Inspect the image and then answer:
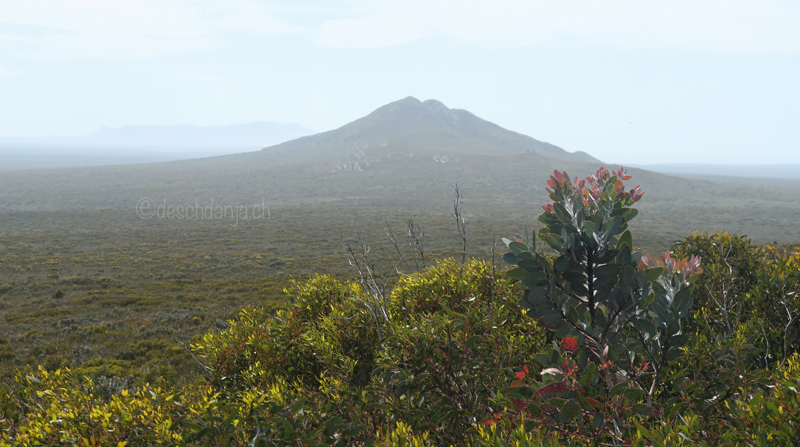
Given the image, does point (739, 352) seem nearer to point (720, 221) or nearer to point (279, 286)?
point (279, 286)

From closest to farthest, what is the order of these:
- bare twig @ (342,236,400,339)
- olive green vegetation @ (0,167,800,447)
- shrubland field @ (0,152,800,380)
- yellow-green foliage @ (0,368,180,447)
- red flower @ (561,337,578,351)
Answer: olive green vegetation @ (0,167,800,447) → red flower @ (561,337,578,351) → yellow-green foliage @ (0,368,180,447) → bare twig @ (342,236,400,339) → shrubland field @ (0,152,800,380)

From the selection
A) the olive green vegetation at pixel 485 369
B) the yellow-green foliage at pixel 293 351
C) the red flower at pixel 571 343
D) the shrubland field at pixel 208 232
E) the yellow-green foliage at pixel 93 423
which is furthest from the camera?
the shrubland field at pixel 208 232

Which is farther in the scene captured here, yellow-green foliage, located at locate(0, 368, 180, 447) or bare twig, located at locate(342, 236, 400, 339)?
bare twig, located at locate(342, 236, 400, 339)

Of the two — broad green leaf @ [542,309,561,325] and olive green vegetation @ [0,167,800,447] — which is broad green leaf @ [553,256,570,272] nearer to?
olive green vegetation @ [0,167,800,447]

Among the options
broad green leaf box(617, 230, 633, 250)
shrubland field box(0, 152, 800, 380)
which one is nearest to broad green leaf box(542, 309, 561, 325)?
broad green leaf box(617, 230, 633, 250)

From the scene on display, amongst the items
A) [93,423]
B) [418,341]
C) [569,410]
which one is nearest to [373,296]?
[418,341]

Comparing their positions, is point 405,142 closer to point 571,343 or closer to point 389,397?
point 389,397

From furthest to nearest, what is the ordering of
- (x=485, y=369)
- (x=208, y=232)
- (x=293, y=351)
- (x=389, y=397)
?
(x=208, y=232)
(x=293, y=351)
(x=485, y=369)
(x=389, y=397)

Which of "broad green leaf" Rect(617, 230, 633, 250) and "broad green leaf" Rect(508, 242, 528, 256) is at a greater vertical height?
"broad green leaf" Rect(617, 230, 633, 250)

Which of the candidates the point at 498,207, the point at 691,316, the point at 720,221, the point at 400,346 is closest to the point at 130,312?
the point at 400,346

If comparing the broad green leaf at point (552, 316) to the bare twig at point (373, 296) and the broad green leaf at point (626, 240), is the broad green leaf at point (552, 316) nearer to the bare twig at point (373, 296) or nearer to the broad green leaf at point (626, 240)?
the broad green leaf at point (626, 240)

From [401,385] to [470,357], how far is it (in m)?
0.52

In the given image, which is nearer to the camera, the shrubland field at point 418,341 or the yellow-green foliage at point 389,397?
the yellow-green foliage at point 389,397

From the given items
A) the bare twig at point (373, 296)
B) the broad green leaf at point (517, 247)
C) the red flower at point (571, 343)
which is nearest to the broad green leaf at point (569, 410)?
the red flower at point (571, 343)
